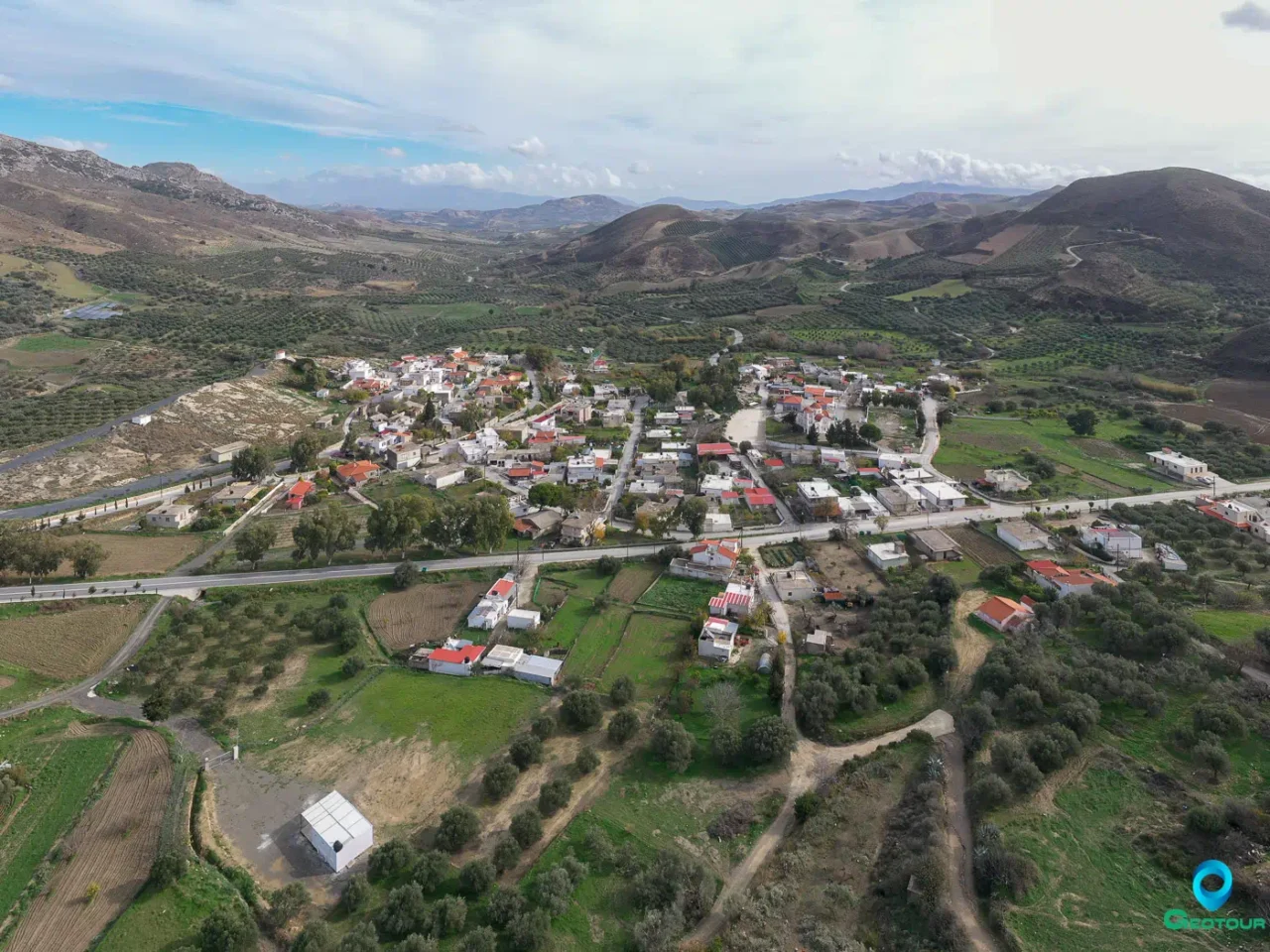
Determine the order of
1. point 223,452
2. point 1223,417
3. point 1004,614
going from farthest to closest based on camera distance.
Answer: point 1223,417, point 223,452, point 1004,614

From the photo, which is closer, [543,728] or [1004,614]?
[543,728]

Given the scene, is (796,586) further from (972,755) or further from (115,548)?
(115,548)

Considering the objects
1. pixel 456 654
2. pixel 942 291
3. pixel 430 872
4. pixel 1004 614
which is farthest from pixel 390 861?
pixel 942 291

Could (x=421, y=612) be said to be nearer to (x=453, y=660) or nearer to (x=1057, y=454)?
(x=453, y=660)

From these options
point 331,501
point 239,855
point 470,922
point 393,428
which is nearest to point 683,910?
point 470,922

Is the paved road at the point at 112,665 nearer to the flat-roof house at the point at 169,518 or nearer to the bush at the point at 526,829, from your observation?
the flat-roof house at the point at 169,518

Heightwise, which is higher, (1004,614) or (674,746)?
(1004,614)
